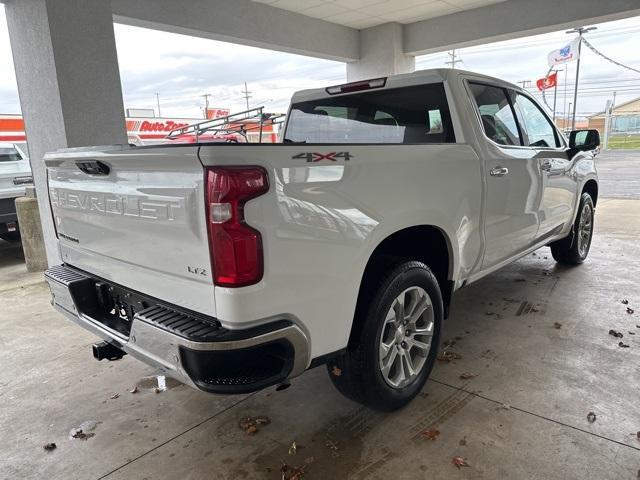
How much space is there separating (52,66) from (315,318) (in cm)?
440

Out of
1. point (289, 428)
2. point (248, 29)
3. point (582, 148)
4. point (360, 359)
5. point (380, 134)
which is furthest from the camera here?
point (248, 29)

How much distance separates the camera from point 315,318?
6.79ft

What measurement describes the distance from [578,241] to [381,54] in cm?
616

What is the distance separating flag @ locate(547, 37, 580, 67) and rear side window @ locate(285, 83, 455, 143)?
16.3m

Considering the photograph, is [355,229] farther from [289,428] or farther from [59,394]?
[59,394]

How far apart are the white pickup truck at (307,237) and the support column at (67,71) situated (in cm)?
256

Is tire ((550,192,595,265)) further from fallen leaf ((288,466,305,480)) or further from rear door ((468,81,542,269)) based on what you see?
fallen leaf ((288,466,305,480))

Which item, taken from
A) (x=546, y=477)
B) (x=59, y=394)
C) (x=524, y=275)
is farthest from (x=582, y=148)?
(x=59, y=394)

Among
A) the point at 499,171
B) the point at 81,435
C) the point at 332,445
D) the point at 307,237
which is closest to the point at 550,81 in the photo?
the point at 499,171

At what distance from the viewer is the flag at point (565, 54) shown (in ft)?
54.6

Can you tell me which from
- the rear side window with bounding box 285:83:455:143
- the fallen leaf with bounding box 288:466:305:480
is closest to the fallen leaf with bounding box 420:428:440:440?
the fallen leaf with bounding box 288:466:305:480

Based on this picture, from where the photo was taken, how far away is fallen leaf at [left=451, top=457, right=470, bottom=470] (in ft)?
7.56

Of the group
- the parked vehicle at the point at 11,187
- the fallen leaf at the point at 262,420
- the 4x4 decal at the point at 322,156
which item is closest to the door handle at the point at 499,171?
the 4x4 decal at the point at 322,156

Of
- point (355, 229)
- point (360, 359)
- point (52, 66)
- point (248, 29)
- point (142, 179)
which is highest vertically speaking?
point (248, 29)
